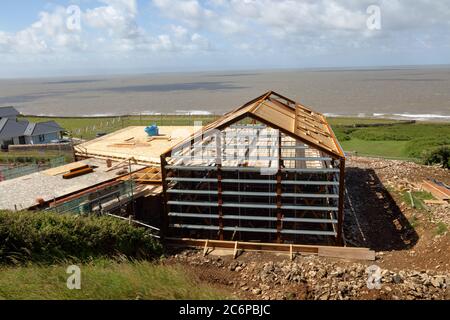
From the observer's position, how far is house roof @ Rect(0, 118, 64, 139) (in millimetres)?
47850

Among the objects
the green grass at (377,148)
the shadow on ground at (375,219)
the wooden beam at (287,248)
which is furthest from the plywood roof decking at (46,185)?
the green grass at (377,148)

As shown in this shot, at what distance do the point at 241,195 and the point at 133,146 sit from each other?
34.7ft

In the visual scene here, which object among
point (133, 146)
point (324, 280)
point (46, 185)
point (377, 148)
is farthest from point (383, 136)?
point (46, 185)

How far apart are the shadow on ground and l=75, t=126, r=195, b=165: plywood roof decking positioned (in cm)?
1157

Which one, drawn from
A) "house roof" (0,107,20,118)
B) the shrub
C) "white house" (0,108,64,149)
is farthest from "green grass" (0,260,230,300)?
"house roof" (0,107,20,118)

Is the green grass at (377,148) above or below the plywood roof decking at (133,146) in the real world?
below

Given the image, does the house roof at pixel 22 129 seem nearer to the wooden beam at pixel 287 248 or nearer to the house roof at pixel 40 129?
the house roof at pixel 40 129

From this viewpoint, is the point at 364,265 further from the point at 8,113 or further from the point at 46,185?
the point at 8,113

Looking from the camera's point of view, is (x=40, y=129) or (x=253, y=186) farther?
(x=40, y=129)

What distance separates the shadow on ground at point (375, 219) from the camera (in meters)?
17.0

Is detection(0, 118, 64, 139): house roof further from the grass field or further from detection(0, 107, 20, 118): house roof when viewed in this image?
detection(0, 107, 20, 118): house roof

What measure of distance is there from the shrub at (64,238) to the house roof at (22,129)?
41192mm

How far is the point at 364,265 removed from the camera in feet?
47.2
